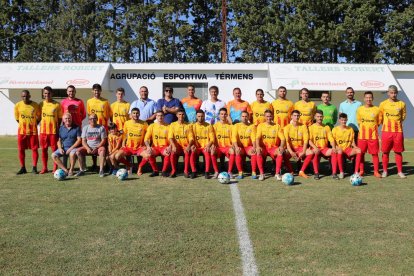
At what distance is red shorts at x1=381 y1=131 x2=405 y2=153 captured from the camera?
298 inches

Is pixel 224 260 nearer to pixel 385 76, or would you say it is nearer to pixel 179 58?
pixel 385 76

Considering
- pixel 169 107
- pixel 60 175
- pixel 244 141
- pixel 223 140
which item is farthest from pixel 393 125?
pixel 60 175

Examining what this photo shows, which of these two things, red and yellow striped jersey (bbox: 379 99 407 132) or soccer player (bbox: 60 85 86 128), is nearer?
red and yellow striped jersey (bbox: 379 99 407 132)

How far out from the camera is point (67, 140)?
25.6ft

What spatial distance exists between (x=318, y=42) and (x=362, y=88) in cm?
1133

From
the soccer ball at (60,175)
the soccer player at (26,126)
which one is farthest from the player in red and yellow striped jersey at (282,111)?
the soccer player at (26,126)

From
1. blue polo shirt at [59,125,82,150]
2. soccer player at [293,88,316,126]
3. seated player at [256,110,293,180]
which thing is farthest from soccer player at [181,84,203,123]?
blue polo shirt at [59,125,82,150]

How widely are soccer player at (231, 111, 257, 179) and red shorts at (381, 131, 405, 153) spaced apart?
2.46 meters

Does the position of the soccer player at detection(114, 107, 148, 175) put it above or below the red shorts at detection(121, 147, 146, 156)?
above

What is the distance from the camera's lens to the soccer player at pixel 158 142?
7.54 m

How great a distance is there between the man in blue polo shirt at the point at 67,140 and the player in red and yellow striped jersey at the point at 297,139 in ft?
13.0

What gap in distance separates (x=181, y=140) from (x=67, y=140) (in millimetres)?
2194

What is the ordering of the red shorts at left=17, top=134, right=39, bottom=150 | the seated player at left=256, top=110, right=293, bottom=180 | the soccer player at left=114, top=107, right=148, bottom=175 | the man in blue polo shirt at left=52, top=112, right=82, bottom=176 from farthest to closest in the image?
the red shorts at left=17, top=134, right=39, bottom=150 → the soccer player at left=114, top=107, right=148, bottom=175 → the man in blue polo shirt at left=52, top=112, right=82, bottom=176 → the seated player at left=256, top=110, right=293, bottom=180

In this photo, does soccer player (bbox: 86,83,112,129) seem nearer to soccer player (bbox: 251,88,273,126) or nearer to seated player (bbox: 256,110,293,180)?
soccer player (bbox: 251,88,273,126)
